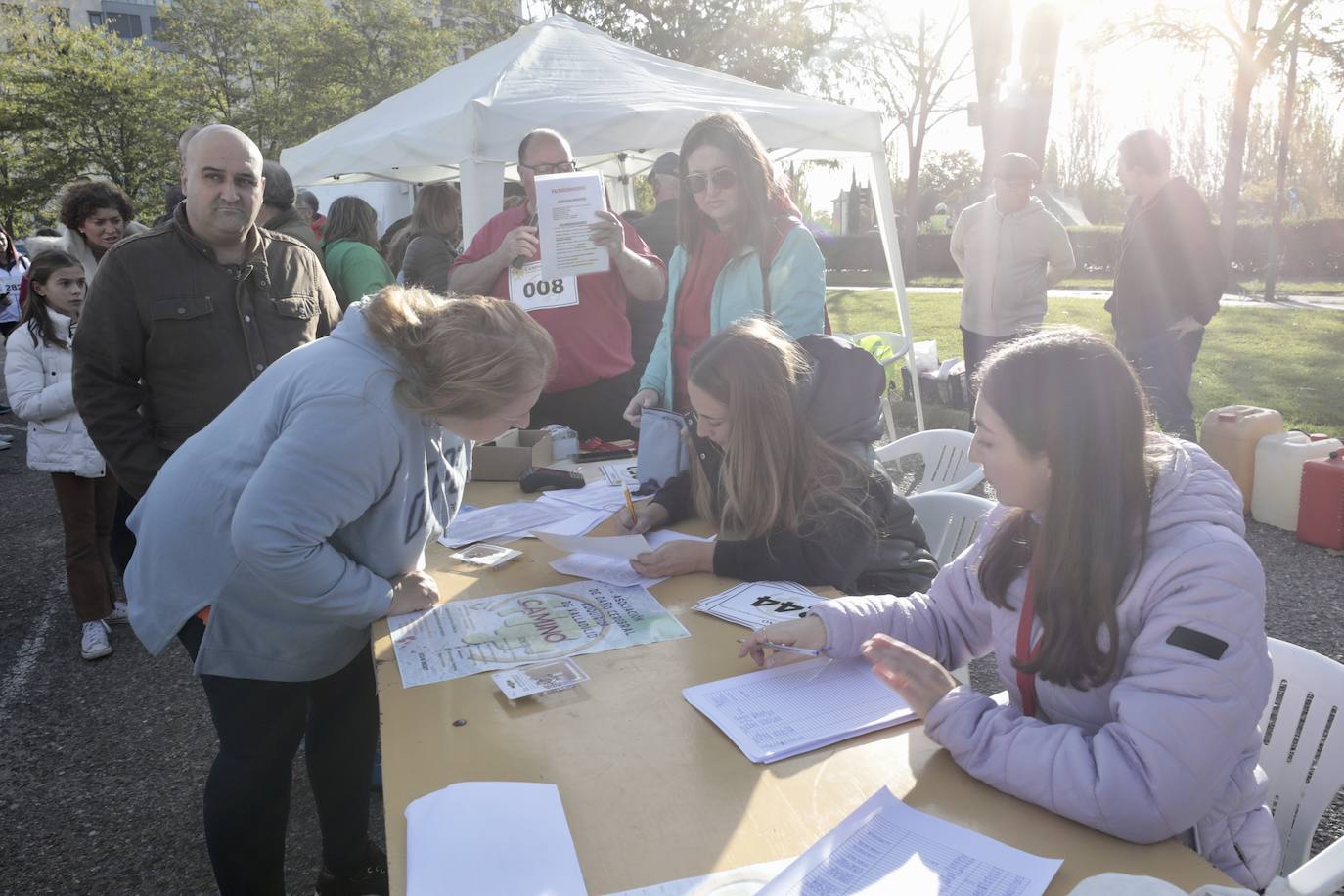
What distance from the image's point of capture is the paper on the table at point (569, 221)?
3.05 m

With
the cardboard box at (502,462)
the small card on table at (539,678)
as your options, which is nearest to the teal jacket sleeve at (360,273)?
the cardboard box at (502,462)

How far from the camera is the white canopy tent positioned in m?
5.16

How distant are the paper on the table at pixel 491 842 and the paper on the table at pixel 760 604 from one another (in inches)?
25.4

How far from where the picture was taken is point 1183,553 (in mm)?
1180

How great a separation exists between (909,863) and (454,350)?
3.43 ft

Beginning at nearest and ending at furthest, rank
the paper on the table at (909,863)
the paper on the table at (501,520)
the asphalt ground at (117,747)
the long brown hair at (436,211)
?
the paper on the table at (909,863), the paper on the table at (501,520), the asphalt ground at (117,747), the long brown hair at (436,211)

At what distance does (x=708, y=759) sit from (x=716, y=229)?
210 centimetres

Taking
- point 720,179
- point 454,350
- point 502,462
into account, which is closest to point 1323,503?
point 720,179

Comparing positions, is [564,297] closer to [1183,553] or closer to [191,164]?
[191,164]

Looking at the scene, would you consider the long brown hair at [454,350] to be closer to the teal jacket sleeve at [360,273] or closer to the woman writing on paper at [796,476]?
the woman writing on paper at [796,476]

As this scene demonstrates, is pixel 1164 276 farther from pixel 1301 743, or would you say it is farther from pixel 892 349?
pixel 1301 743

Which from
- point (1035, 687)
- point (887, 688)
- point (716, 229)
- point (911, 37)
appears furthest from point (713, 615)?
point (911, 37)

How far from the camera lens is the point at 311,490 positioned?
59.2 inches

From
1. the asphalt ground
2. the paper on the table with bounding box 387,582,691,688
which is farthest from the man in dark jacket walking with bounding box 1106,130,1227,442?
the paper on the table with bounding box 387,582,691,688
